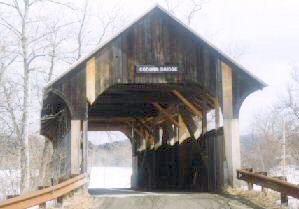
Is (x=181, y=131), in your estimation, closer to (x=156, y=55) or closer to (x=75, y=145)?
(x=156, y=55)

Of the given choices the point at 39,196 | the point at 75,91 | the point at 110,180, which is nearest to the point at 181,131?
the point at 75,91

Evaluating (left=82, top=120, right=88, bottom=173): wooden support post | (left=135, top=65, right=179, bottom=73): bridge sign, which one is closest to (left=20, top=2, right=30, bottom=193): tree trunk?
(left=82, top=120, right=88, bottom=173): wooden support post

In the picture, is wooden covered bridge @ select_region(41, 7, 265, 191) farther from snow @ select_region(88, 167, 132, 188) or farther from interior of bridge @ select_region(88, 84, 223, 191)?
snow @ select_region(88, 167, 132, 188)

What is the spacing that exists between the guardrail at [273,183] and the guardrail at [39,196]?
13.5 ft

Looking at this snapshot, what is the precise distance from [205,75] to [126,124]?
15.7 meters

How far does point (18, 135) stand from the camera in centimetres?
2405

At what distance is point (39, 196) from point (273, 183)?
15.4ft

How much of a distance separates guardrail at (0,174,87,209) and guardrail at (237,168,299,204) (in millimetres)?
4107

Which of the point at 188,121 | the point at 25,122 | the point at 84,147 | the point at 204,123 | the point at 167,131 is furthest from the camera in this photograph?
the point at 167,131

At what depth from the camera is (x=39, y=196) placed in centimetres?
943

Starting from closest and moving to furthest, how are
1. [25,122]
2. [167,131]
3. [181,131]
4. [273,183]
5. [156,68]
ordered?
[273,183] < [156,68] < [181,131] < [25,122] < [167,131]

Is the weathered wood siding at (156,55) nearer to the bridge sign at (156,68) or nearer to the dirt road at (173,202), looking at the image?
the bridge sign at (156,68)

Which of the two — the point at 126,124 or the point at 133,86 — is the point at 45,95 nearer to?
the point at 133,86

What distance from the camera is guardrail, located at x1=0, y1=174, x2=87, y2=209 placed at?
774cm
